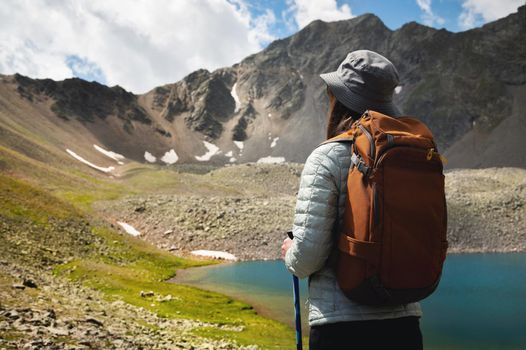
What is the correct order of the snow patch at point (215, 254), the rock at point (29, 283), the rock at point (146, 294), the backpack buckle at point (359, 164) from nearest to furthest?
the backpack buckle at point (359, 164) → the rock at point (29, 283) → the rock at point (146, 294) → the snow patch at point (215, 254)

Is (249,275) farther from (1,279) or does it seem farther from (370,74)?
(370,74)

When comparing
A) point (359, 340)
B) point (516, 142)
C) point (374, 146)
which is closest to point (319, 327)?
point (359, 340)

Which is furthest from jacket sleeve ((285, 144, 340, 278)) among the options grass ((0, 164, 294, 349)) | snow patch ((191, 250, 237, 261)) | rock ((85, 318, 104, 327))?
snow patch ((191, 250, 237, 261))

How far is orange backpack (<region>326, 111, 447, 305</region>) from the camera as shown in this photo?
466 cm

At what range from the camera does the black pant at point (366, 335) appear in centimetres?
499

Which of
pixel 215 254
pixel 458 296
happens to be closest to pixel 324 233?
pixel 458 296

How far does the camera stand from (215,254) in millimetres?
66625

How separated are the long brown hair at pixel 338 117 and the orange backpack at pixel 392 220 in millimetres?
808

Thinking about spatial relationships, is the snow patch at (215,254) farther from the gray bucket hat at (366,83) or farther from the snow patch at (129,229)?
the gray bucket hat at (366,83)

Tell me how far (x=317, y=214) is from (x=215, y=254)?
63.0 meters

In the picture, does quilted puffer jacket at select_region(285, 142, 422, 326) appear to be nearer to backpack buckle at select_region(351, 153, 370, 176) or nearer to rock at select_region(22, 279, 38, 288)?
backpack buckle at select_region(351, 153, 370, 176)

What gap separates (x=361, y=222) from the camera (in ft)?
15.7

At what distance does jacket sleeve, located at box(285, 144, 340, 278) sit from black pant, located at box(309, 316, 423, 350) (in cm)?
69

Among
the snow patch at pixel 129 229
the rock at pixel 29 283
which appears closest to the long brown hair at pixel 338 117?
the rock at pixel 29 283
